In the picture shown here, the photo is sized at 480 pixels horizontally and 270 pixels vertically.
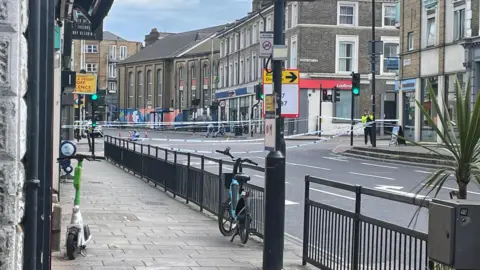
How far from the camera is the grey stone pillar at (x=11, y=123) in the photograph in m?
2.96

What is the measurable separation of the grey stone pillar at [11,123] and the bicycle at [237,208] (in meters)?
6.80

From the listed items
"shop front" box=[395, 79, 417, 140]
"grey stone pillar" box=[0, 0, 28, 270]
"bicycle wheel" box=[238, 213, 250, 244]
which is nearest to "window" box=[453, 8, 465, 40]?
"shop front" box=[395, 79, 417, 140]

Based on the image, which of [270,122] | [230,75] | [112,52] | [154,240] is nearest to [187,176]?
[154,240]

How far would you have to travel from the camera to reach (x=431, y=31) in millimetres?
35594

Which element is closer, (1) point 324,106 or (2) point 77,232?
(2) point 77,232

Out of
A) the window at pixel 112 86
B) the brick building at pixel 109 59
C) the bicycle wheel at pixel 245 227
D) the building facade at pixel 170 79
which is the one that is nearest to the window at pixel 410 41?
the bicycle wheel at pixel 245 227

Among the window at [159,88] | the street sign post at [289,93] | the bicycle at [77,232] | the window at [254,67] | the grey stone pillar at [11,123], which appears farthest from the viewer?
the window at [159,88]

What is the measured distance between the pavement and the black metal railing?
643 mm

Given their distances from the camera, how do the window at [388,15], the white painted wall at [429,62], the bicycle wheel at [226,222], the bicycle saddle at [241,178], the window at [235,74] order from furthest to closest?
the window at [235,74], the window at [388,15], the white painted wall at [429,62], the bicycle wheel at [226,222], the bicycle saddle at [241,178]

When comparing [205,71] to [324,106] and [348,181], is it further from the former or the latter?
[348,181]

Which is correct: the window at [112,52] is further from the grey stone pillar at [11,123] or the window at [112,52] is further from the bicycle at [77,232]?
the grey stone pillar at [11,123]

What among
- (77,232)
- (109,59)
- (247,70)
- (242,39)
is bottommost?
(77,232)

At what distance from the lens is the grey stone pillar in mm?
2965

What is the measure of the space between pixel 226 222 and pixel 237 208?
862 mm
